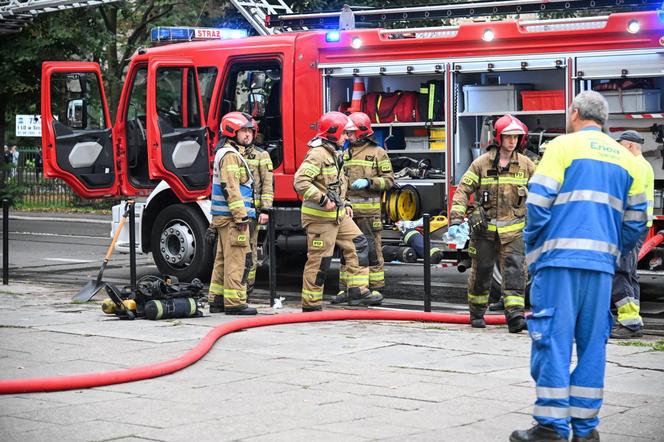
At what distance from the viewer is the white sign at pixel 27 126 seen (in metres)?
28.2

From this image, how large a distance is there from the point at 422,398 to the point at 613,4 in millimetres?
6503

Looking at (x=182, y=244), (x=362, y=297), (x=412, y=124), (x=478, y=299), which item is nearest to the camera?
(x=478, y=299)

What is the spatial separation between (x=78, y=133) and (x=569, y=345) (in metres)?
9.29

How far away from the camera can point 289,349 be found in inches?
343

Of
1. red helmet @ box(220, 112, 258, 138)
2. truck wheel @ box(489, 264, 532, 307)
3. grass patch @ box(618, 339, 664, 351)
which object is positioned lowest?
grass patch @ box(618, 339, 664, 351)

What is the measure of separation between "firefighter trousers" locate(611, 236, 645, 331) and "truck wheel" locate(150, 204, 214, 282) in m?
5.12

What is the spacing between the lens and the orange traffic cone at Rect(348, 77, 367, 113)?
42.7ft

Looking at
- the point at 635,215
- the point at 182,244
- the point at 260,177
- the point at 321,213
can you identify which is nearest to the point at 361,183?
the point at 260,177

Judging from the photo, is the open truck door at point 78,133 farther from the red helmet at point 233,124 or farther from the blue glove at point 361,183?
the blue glove at point 361,183

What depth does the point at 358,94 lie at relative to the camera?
13.0m

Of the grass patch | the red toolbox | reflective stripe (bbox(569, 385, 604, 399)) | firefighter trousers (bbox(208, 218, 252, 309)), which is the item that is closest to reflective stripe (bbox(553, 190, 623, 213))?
reflective stripe (bbox(569, 385, 604, 399))

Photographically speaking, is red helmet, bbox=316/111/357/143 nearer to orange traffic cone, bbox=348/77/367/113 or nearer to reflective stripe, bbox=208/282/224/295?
reflective stripe, bbox=208/282/224/295

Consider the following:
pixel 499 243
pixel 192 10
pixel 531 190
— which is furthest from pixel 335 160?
pixel 192 10

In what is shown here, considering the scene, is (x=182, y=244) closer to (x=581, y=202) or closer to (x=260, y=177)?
(x=260, y=177)
